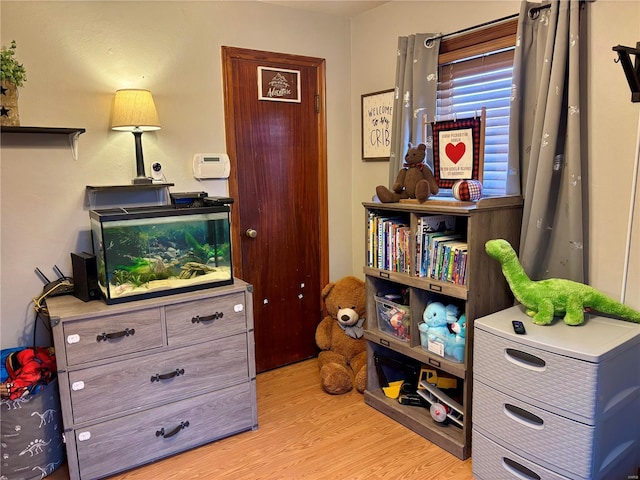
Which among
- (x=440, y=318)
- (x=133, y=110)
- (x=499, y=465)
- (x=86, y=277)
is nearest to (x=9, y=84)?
(x=133, y=110)

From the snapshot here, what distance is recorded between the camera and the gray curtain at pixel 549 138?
76.2 inches

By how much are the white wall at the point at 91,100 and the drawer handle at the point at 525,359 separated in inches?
71.5

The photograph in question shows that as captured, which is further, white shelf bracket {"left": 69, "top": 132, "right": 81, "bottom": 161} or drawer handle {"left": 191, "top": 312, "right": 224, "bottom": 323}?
white shelf bracket {"left": 69, "top": 132, "right": 81, "bottom": 161}

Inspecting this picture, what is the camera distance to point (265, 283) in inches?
120

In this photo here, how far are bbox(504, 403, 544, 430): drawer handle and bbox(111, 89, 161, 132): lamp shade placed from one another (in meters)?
2.09

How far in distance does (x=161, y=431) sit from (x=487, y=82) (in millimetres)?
2323

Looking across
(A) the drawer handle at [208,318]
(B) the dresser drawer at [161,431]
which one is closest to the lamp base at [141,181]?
(A) the drawer handle at [208,318]

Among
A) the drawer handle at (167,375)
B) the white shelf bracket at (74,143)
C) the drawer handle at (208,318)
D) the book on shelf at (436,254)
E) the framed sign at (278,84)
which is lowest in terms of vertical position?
the drawer handle at (167,375)

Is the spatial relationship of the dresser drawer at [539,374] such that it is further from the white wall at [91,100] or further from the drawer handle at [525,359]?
the white wall at [91,100]

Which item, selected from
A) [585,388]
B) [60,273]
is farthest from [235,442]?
[585,388]

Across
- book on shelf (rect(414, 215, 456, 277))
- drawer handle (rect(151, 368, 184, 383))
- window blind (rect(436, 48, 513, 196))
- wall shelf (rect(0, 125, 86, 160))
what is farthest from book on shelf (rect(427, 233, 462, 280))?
wall shelf (rect(0, 125, 86, 160))

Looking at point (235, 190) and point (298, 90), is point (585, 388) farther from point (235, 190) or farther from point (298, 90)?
point (298, 90)

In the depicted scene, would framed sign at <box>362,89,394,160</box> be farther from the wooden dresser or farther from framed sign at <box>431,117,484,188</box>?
the wooden dresser

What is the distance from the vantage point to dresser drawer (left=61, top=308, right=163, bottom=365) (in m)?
1.97
